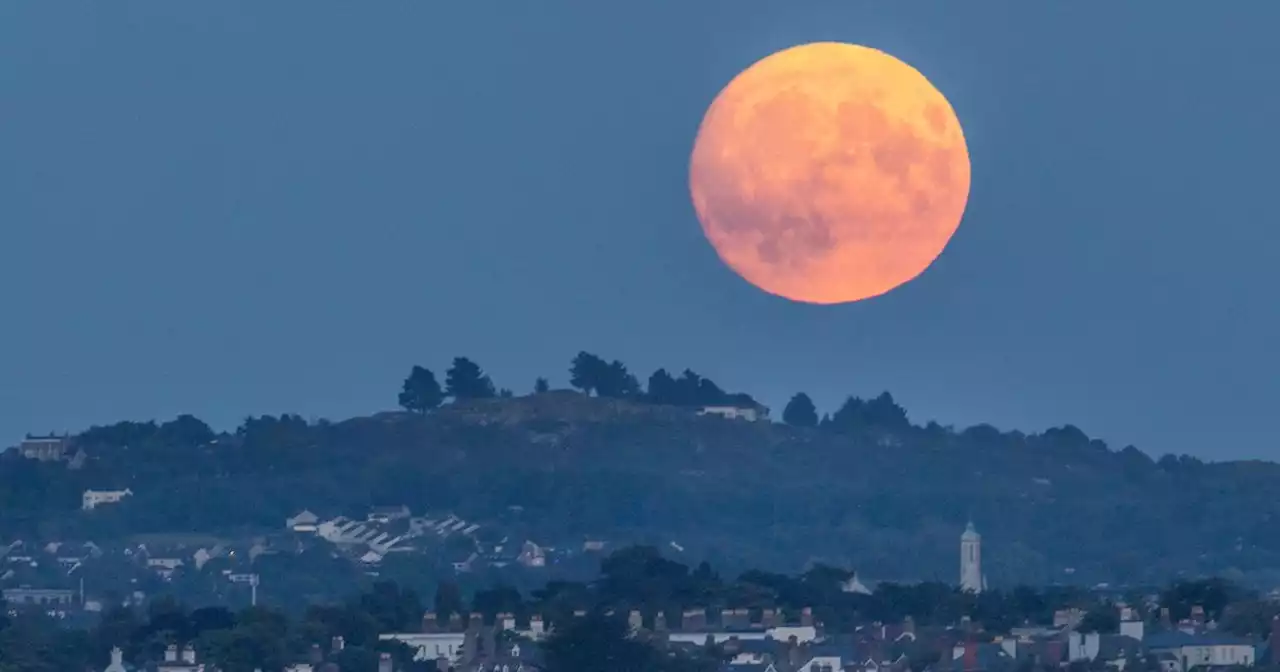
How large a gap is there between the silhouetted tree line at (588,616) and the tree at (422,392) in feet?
261

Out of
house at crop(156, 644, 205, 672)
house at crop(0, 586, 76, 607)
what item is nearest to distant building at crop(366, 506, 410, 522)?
house at crop(0, 586, 76, 607)

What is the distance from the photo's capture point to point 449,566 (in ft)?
481

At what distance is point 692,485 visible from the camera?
177 metres

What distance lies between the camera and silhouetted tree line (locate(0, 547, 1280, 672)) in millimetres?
75875

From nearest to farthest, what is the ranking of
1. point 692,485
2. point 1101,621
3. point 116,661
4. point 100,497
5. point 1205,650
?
point 1205,650 → point 116,661 → point 1101,621 → point 100,497 → point 692,485

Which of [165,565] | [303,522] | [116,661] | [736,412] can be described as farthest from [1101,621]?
[736,412]

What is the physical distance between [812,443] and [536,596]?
9245 centimetres

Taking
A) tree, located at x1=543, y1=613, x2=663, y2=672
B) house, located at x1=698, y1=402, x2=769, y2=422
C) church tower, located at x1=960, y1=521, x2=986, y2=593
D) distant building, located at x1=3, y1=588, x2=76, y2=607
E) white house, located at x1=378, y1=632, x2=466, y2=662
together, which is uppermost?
house, located at x1=698, y1=402, x2=769, y2=422

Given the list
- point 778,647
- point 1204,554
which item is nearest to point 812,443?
point 1204,554

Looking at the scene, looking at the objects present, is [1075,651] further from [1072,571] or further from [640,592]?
[1072,571]

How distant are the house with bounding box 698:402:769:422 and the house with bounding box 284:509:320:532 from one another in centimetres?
2417

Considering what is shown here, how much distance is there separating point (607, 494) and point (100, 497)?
19.1 m

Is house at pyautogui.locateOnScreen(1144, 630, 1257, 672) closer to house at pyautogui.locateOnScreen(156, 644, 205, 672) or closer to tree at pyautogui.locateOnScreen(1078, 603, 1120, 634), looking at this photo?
tree at pyautogui.locateOnScreen(1078, 603, 1120, 634)

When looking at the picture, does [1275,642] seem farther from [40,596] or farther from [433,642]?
[40,596]
